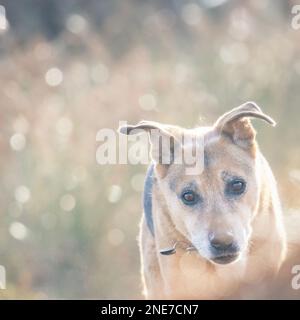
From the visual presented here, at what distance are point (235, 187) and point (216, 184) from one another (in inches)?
3.7

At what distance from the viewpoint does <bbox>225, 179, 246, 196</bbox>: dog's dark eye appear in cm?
419

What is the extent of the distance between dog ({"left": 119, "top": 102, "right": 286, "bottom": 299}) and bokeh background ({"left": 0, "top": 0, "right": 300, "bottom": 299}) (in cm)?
171

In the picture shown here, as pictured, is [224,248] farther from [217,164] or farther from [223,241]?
[217,164]

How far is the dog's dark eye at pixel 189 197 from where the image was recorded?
422 centimetres

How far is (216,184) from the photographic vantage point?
420cm

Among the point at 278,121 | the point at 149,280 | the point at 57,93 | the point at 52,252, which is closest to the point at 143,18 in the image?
the point at 57,93

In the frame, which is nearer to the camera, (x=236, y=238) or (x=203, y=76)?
(x=236, y=238)

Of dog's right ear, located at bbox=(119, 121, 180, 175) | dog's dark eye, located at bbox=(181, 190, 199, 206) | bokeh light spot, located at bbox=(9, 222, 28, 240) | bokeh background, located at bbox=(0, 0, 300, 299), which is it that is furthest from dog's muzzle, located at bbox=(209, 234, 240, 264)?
bokeh light spot, located at bbox=(9, 222, 28, 240)

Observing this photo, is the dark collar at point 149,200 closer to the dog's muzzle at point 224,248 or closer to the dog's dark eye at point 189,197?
the dog's dark eye at point 189,197

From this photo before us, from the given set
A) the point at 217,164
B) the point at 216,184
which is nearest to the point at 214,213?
the point at 216,184

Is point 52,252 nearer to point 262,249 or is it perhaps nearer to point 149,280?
point 149,280

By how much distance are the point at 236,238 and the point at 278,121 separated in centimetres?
327

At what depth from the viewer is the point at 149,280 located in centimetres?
458
